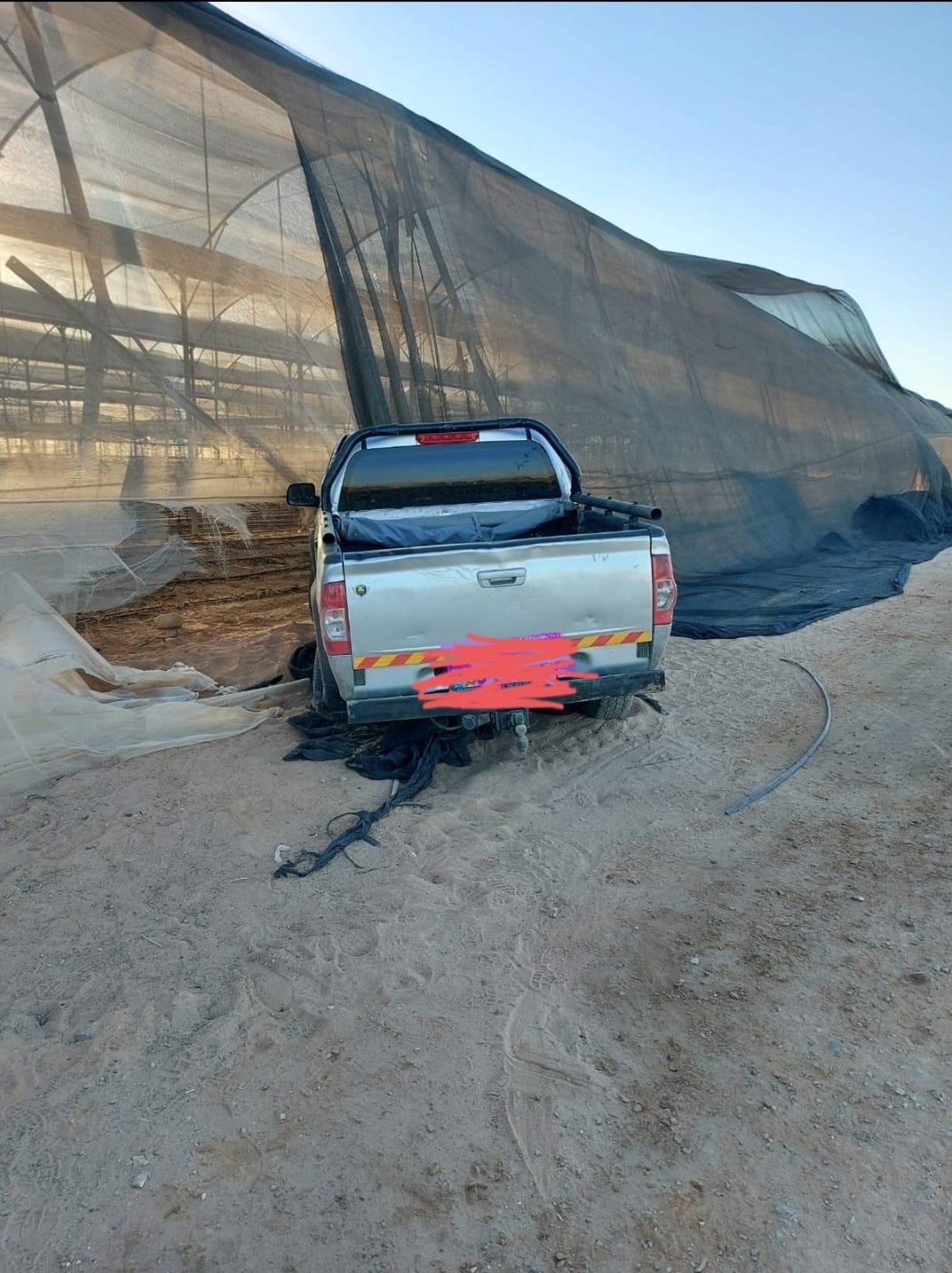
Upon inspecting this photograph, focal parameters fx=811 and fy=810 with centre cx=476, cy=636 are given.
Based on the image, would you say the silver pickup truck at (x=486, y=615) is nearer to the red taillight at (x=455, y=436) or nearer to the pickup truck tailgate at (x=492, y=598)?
the pickup truck tailgate at (x=492, y=598)

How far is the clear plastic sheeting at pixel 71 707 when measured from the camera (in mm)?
4531

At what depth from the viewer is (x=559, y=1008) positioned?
2.75 metres

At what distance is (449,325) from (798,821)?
639 cm

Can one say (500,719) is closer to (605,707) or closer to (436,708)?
(436,708)

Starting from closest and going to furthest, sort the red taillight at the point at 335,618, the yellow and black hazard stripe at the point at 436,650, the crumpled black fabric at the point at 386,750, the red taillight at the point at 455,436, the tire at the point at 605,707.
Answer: the red taillight at the point at 335,618
the yellow and black hazard stripe at the point at 436,650
the crumpled black fabric at the point at 386,750
the tire at the point at 605,707
the red taillight at the point at 455,436

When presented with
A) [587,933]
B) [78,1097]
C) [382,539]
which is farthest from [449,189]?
Result: [78,1097]

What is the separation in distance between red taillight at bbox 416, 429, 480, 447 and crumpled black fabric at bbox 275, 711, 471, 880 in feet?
7.45

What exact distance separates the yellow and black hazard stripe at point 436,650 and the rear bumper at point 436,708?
0.18 meters

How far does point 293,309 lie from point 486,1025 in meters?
7.00

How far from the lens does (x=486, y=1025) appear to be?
2680mm

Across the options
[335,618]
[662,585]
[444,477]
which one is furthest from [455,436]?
[335,618]

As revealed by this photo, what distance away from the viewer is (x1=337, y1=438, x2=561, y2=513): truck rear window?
5.94 meters

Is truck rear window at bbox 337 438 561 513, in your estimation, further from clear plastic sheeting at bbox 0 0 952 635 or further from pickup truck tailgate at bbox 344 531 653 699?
clear plastic sheeting at bbox 0 0 952 635

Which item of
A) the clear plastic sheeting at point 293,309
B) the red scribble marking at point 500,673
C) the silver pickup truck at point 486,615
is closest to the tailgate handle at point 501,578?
the silver pickup truck at point 486,615
